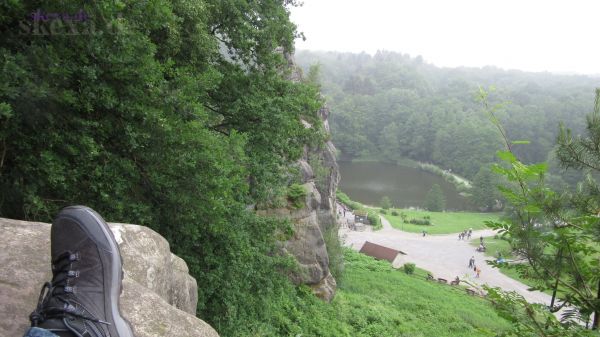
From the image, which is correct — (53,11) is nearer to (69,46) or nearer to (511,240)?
(69,46)

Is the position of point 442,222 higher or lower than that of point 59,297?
lower

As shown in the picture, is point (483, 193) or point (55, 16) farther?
point (483, 193)

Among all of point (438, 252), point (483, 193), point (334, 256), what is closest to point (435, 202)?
point (483, 193)

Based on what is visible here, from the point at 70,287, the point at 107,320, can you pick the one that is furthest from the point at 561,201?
the point at 70,287

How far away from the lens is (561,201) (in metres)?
3.19

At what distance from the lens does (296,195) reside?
52.4ft

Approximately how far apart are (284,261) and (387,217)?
49.3 meters

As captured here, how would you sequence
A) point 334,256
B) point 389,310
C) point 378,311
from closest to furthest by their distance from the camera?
point 378,311 < point 389,310 < point 334,256

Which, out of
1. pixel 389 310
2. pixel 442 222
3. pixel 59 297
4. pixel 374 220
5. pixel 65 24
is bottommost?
pixel 442 222

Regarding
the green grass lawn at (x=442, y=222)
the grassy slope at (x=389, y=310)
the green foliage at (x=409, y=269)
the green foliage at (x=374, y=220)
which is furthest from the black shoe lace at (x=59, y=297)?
the green grass lawn at (x=442, y=222)

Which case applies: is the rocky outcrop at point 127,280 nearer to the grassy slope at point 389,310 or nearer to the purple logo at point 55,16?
the purple logo at point 55,16

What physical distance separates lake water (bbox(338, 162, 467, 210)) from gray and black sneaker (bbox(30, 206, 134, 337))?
6764 centimetres

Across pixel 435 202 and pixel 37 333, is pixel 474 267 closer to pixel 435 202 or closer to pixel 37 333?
pixel 435 202

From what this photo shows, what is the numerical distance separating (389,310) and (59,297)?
17.3 meters
